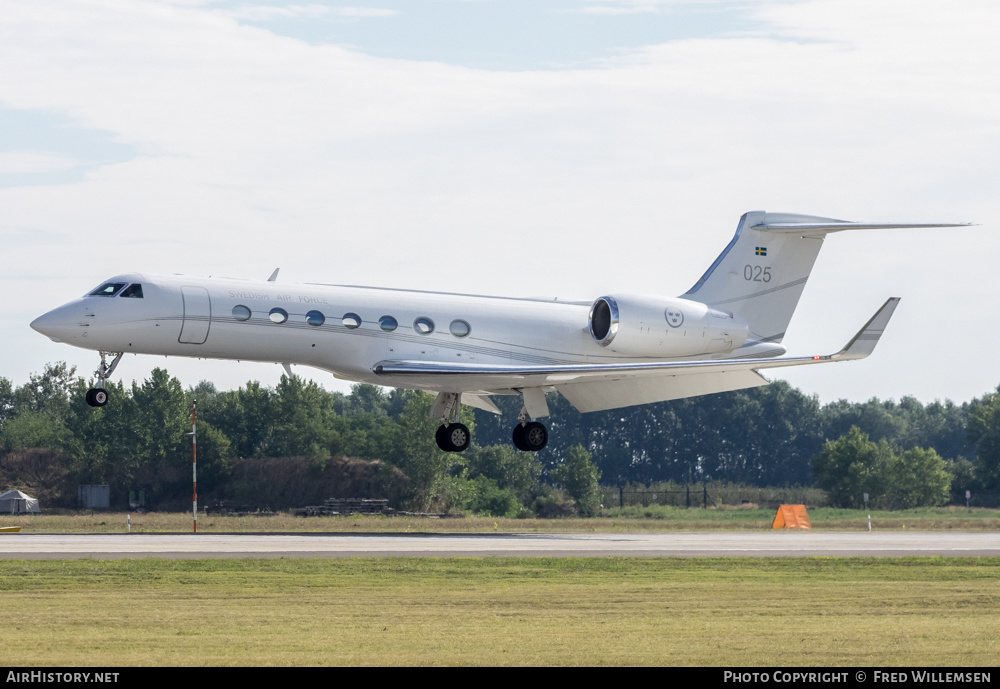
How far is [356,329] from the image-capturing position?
3073 cm

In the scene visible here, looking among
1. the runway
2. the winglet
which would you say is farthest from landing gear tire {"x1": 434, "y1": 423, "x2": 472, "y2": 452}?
the winglet

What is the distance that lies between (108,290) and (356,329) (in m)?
5.77

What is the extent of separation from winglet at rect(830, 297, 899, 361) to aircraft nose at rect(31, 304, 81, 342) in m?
16.7

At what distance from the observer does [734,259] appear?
36219 millimetres

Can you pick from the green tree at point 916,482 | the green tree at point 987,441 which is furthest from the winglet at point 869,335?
the green tree at point 987,441

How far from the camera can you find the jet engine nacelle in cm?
3344

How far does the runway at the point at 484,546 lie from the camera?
23.7 meters

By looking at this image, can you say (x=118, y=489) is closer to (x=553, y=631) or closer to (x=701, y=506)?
(x=701, y=506)

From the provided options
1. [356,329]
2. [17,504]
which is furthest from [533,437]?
[17,504]

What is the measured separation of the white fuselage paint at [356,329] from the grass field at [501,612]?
28.0ft

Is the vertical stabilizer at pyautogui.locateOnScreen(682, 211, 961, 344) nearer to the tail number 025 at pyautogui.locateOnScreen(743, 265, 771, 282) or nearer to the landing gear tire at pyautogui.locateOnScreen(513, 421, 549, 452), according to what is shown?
the tail number 025 at pyautogui.locateOnScreen(743, 265, 771, 282)

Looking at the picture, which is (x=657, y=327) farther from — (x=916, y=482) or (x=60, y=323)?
(x=916, y=482)

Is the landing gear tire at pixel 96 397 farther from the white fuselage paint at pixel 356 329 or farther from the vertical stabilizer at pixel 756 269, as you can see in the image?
the vertical stabilizer at pixel 756 269

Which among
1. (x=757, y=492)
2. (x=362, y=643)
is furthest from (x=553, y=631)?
(x=757, y=492)
